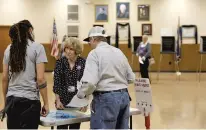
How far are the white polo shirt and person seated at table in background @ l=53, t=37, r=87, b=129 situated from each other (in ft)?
1.59

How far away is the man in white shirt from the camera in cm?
333

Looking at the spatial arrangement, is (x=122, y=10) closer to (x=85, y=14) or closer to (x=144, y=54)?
(x=85, y=14)

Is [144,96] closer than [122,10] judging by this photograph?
Yes

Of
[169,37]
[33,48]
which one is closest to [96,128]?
[33,48]

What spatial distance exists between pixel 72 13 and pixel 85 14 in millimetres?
614

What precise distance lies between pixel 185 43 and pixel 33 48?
15.0 m

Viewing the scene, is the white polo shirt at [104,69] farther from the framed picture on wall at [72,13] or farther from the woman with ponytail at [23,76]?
the framed picture on wall at [72,13]

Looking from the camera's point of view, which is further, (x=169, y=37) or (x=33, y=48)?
(x=169, y=37)

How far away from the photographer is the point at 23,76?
3314 millimetres

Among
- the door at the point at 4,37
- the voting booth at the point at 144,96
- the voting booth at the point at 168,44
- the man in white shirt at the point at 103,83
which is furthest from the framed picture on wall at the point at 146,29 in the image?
the man in white shirt at the point at 103,83

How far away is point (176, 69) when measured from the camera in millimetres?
17344

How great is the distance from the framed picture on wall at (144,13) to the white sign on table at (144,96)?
1339cm

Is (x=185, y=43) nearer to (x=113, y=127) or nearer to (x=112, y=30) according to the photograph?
(x=112, y=30)

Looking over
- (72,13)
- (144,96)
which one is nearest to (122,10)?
(72,13)
